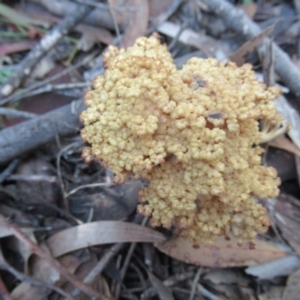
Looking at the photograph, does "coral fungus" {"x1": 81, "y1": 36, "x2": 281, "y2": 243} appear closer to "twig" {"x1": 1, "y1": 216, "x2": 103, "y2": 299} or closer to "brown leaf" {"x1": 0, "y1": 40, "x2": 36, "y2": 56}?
"twig" {"x1": 1, "y1": 216, "x2": 103, "y2": 299}

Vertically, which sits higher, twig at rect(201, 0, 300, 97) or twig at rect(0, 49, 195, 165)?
twig at rect(201, 0, 300, 97)

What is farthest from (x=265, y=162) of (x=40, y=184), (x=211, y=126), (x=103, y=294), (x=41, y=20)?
(x=41, y=20)

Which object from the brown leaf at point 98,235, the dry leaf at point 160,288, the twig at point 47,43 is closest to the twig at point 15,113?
the twig at point 47,43

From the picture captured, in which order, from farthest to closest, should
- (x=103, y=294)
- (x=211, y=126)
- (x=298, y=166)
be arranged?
(x=298, y=166), (x=103, y=294), (x=211, y=126)

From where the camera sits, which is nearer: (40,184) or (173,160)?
(173,160)

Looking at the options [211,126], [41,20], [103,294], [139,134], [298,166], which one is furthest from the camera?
[41,20]

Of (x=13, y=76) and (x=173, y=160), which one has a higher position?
(x=13, y=76)

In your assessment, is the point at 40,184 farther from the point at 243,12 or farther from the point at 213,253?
the point at 243,12

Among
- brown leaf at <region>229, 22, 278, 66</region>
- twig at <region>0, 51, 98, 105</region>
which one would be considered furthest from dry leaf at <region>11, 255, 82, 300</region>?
brown leaf at <region>229, 22, 278, 66</region>
